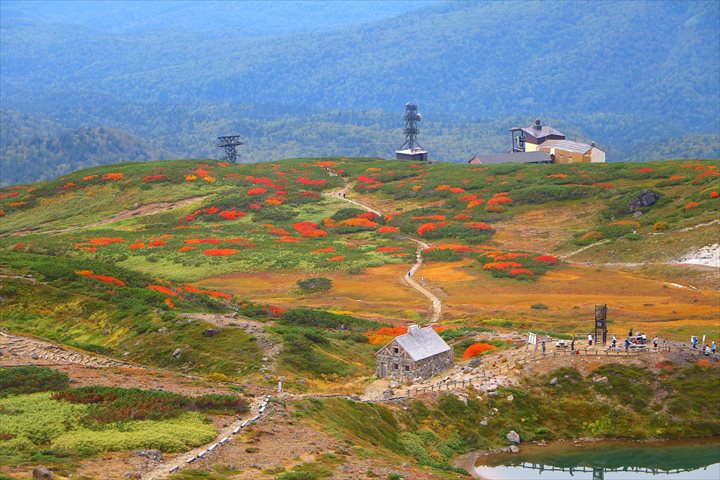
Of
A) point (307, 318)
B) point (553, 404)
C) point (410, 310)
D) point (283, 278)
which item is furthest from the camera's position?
point (283, 278)

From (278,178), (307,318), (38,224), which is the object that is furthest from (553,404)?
(278,178)

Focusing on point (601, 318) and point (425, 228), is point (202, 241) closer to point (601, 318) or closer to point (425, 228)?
point (425, 228)

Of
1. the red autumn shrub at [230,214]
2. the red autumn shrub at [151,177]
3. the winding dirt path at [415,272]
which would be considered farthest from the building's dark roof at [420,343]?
the red autumn shrub at [151,177]

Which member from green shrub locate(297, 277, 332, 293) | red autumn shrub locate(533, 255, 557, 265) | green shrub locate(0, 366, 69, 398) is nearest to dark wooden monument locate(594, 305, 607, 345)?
green shrub locate(0, 366, 69, 398)

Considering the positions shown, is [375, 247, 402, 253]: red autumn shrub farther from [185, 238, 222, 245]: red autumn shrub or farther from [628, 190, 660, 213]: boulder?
[628, 190, 660, 213]: boulder

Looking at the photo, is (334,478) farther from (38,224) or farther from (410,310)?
(38,224)

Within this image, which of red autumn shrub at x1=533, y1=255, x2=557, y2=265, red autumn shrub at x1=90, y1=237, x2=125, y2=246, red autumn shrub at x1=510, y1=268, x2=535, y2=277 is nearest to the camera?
red autumn shrub at x1=510, y1=268, x2=535, y2=277
